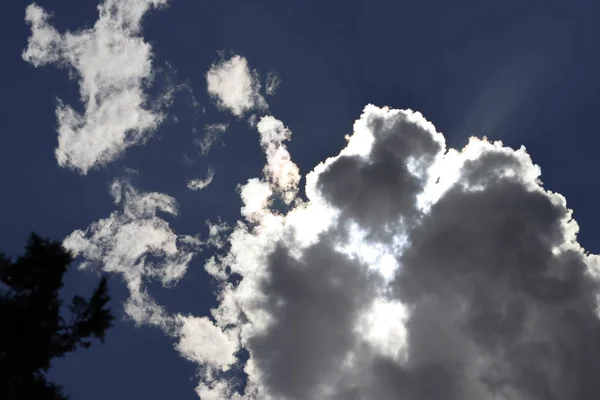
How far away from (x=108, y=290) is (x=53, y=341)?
3.93m

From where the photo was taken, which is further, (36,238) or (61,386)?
(36,238)

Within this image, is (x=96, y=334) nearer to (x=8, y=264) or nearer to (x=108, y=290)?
(x=108, y=290)

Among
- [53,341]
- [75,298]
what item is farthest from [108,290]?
[53,341]

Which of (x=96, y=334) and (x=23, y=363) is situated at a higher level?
(x=96, y=334)

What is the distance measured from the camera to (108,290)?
98.7 ft

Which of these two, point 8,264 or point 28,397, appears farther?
point 8,264

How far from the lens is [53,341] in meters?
27.7

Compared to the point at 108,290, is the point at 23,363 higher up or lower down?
lower down

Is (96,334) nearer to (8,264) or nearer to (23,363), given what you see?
(23,363)

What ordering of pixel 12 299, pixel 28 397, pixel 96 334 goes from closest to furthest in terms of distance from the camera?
pixel 28 397, pixel 12 299, pixel 96 334

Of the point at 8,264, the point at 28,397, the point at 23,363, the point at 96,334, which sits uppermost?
the point at 8,264

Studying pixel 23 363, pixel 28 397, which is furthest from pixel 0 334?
pixel 28 397

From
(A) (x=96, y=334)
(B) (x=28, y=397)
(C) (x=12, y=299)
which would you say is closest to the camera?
(B) (x=28, y=397)

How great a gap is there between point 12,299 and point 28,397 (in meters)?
5.30
